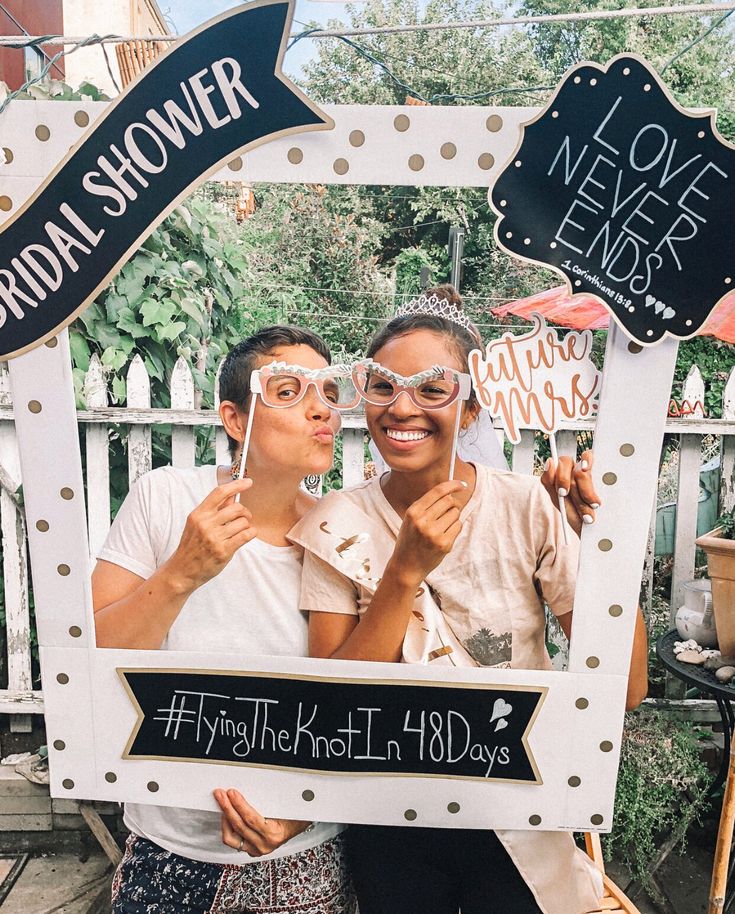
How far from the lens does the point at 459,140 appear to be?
138 centimetres

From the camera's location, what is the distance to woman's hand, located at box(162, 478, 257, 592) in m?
1.50

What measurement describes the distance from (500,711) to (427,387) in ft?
2.32

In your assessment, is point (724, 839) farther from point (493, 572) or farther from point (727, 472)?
point (727, 472)

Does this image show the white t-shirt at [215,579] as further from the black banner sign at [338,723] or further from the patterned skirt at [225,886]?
the patterned skirt at [225,886]

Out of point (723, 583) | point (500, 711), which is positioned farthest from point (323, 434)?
point (723, 583)

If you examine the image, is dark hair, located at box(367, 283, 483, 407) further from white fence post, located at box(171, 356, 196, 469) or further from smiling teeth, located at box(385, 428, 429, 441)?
white fence post, located at box(171, 356, 196, 469)

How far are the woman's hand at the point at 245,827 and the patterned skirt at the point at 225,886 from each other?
0.22ft

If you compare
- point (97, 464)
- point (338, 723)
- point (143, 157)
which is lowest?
point (338, 723)

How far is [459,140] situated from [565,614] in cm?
100

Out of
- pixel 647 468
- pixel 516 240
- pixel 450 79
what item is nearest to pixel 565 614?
pixel 647 468

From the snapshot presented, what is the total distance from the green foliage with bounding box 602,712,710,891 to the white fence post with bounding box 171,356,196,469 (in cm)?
165

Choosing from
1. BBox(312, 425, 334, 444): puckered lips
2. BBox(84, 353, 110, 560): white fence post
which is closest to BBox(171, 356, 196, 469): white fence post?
BBox(84, 353, 110, 560): white fence post

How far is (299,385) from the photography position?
148 centimetres

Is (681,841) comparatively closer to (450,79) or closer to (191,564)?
(191,564)
